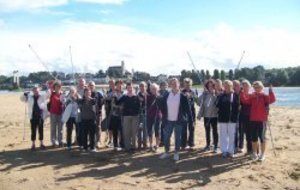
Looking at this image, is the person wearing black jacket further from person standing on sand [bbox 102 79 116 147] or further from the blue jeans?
person standing on sand [bbox 102 79 116 147]

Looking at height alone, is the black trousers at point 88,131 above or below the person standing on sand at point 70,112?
below

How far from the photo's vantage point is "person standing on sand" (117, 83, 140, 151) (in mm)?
12445

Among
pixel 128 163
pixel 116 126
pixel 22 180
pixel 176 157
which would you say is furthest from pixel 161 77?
pixel 22 180

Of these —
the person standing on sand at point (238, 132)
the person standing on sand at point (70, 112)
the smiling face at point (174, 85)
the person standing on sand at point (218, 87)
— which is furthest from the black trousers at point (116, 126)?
the person standing on sand at point (238, 132)

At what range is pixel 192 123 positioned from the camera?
1258cm

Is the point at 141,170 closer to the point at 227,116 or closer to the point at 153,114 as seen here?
the point at 153,114

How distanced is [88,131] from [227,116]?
12.3 feet

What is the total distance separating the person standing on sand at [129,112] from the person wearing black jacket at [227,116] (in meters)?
2.17

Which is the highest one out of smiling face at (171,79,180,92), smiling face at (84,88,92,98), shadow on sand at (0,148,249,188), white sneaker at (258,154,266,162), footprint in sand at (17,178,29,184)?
smiling face at (171,79,180,92)

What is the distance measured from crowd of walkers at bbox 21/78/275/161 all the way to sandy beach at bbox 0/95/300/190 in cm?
43

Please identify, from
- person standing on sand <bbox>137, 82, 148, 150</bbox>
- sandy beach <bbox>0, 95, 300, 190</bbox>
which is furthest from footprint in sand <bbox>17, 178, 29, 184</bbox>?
person standing on sand <bbox>137, 82, 148, 150</bbox>

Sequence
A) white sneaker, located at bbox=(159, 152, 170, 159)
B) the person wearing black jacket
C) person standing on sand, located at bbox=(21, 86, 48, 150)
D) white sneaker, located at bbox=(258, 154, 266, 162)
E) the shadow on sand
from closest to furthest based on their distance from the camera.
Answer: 1. the shadow on sand
2. white sneaker, located at bbox=(258, 154, 266, 162)
3. the person wearing black jacket
4. white sneaker, located at bbox=(159, 152, 170, 159)
5. person standing on sand, located at bbox=(21, 86, 48, 150)

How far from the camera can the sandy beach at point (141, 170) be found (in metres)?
9.38

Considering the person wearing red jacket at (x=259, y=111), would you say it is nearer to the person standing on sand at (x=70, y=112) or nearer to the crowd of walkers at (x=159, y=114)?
the crowd of walkers at (x=159, y=114)
